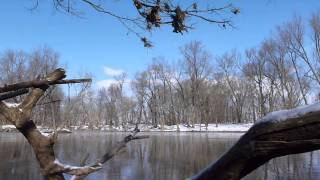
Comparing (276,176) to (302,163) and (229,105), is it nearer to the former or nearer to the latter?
(302,163)

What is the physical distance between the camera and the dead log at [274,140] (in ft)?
6.33

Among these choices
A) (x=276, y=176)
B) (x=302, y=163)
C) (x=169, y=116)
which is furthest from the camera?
(x=169, y=116)

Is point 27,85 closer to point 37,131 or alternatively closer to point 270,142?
point 37,131

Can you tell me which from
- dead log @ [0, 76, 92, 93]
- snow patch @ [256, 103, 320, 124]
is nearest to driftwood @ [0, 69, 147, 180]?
dead log @ [0, 76, 92, 93]

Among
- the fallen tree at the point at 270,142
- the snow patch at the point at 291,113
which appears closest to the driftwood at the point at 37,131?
the fallen tree at the point at 270,142

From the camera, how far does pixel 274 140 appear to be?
1989 mm

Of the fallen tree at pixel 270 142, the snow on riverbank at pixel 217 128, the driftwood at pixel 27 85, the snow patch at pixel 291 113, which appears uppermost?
the driftwood at pixel 27 85

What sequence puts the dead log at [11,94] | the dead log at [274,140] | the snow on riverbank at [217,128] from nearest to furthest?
the dead log at [274,140]
the dead log at [11,94]
the snow on riverbank at [217,128]

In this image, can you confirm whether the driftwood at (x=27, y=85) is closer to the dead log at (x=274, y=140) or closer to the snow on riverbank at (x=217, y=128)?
the dead log at (x=274, y=140)

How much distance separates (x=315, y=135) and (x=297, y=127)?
0.08 m

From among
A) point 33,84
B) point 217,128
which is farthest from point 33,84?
point 217,128

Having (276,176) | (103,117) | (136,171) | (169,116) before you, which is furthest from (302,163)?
(103,117)

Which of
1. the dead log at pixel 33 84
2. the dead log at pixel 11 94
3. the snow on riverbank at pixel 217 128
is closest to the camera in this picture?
the dead log at pixel 33 84

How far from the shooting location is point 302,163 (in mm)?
18422
